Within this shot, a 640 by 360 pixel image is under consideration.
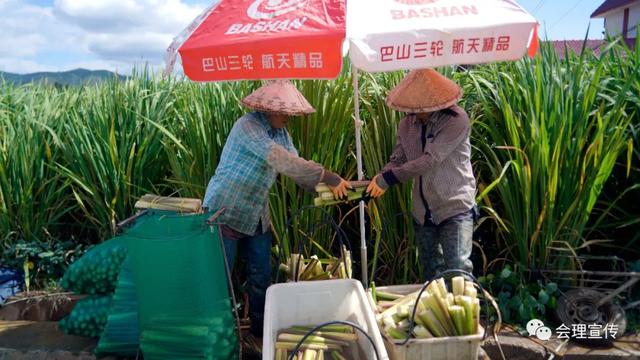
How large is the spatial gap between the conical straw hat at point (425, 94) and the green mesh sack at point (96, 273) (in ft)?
6.90

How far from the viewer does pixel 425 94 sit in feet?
9.56

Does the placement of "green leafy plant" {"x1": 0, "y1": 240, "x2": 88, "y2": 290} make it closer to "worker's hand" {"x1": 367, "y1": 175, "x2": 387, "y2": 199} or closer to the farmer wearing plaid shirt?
the farmer wearing plaid shirt

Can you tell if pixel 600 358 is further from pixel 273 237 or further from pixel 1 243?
pixel 1 243

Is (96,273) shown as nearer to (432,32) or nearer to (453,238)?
(453,238)

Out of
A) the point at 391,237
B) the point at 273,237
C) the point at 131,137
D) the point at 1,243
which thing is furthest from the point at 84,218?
the point at 391,237

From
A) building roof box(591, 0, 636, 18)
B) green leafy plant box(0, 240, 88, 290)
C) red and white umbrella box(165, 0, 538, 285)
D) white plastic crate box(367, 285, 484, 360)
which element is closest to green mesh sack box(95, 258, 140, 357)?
green leafy plant box(0, 240, 88, 290)

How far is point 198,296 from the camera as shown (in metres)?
2.57

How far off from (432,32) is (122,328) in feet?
8.05

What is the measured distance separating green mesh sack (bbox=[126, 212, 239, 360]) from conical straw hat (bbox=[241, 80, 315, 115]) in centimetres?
74

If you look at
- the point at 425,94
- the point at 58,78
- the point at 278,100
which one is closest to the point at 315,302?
the point at 278,100

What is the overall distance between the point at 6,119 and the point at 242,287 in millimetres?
2887

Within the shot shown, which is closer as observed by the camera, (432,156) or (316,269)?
(432,156)
